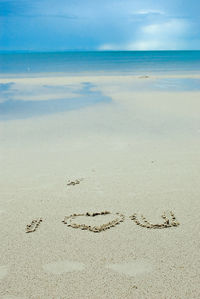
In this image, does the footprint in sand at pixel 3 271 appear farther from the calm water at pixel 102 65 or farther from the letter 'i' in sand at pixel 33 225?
the calm water at pixel 102 65

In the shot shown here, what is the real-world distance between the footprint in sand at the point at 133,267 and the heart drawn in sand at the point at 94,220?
0.66 m

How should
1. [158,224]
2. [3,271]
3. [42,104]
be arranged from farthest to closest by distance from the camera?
[42,104]
[158,224]
[3,271]

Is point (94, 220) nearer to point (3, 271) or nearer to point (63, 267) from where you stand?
point (63, 267)

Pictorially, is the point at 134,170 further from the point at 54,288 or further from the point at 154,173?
the point at 54,288

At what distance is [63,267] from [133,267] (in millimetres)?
679

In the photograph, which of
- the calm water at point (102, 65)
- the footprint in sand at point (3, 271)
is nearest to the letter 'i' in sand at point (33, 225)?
the footprint in sand at point (3, 271)

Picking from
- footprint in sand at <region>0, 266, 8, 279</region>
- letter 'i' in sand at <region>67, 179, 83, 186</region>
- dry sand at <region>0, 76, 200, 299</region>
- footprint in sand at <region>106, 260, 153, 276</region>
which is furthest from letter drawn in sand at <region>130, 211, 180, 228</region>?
footprint in sand at <region>0, 266, 8, 279</region>

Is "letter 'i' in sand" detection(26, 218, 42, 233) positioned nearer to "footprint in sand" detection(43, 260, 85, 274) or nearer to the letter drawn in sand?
"footprint in sand" detection(43, 260, 85, 274)

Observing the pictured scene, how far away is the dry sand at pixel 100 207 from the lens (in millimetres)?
2854

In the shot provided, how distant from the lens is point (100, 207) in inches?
164

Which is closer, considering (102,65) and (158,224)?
(158,224)

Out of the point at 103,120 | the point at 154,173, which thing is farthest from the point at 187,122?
the point at 154,173

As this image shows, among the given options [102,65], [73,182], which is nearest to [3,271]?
[73,182]

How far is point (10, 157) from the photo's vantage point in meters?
6.20
